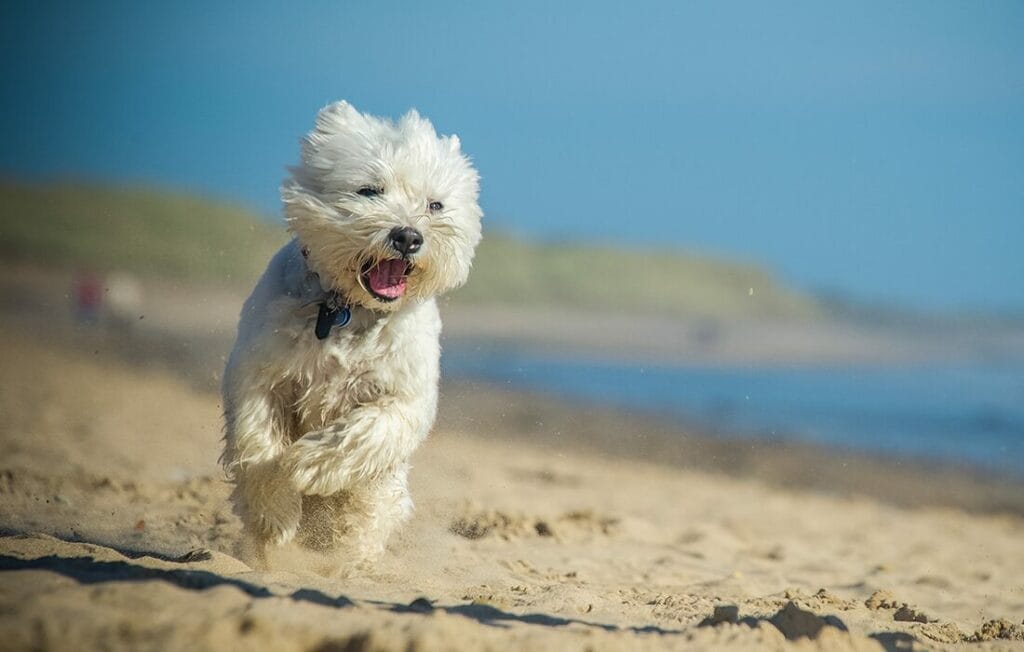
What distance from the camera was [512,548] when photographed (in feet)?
27.2

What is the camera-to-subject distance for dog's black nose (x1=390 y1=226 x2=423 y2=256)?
604 cm

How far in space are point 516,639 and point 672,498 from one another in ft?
26.0

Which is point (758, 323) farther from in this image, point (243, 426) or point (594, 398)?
point (243, 426)

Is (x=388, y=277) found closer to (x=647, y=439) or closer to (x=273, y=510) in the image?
(x=273, y=510)

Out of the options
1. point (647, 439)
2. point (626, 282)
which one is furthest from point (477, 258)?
point (626, 282)

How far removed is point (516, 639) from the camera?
483 centimetres

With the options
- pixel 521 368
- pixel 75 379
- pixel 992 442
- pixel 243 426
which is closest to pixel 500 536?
pixel 243 426

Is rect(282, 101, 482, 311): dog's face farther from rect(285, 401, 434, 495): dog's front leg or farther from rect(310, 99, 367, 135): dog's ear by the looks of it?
rect(285, 401, 434, 495): dog's front leg

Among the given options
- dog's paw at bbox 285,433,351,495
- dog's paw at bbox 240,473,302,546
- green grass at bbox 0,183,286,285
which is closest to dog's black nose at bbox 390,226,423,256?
dog's paw at bbox 285,433,351,495

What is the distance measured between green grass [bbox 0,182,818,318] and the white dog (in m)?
26.3

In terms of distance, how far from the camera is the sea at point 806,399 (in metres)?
20.4

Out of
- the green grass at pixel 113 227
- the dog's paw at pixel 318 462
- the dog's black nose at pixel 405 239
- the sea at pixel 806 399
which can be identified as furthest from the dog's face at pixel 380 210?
the green grass at pixel 113 227

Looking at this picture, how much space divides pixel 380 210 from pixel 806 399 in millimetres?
22686

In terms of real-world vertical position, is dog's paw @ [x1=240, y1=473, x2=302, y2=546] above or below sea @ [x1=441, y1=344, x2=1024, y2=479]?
below
